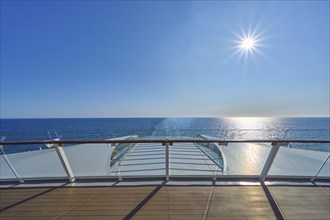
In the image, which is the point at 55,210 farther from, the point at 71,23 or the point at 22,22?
the point at 71,23

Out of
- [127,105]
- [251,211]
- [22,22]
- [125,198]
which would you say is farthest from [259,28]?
[127,105]

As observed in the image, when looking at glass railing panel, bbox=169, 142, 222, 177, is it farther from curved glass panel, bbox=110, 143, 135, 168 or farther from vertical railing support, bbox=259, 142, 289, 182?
curved glass panel, bbox=110, 143, 135, 168

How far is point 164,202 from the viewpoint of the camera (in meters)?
2.02

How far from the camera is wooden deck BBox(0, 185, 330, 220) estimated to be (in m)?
1.79

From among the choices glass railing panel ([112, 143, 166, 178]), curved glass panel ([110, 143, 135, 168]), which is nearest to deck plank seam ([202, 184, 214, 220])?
glass railing panel ([112, 143, 166, 178])

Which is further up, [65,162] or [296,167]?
[65,162]

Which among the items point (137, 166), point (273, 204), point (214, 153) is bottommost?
point (273, 204)

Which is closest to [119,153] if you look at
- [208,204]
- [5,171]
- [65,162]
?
[65,162]

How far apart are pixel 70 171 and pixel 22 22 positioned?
A: 550 centimetres

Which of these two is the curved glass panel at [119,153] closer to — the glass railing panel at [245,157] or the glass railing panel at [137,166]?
the glass railing panel at [137,166]

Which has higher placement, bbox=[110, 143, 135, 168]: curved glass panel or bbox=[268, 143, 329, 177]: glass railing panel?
bbox=[110, 143, 135, 168]: curved glass panel

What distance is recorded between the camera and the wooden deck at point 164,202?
70.4 inches

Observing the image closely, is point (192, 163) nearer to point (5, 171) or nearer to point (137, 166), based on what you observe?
point (137, 166)

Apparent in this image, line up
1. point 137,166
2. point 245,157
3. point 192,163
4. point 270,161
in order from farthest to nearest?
point 245,157 → point 192,163 → point 137,166 → point 270,161
